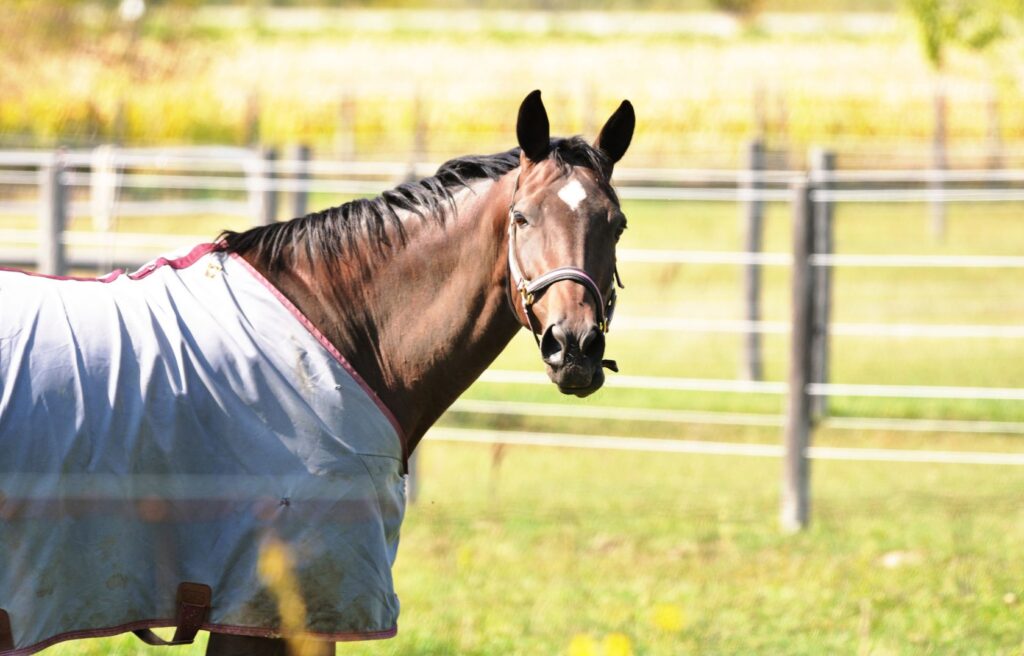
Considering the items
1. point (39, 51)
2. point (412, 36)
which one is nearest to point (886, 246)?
point (39, 51)

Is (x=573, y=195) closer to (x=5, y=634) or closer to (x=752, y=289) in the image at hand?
(x=5, y=634)

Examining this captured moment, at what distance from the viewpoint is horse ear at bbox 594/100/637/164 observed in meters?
3.13

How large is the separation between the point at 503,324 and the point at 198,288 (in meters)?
0.77

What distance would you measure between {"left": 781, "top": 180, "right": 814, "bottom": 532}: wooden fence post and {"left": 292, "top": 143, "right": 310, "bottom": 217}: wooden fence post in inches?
113

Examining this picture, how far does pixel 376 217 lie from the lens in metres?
3.20

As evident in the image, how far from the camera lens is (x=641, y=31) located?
124 feet

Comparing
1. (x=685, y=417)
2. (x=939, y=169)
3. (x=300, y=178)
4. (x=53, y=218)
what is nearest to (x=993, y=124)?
(x=939, y=169)

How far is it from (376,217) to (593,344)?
770mm

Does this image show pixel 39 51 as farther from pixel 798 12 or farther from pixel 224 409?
pixel 798 12

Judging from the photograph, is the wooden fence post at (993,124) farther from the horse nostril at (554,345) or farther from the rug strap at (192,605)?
the rug strap at (192,605)

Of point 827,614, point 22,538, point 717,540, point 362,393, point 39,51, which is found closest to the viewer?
point 22,538

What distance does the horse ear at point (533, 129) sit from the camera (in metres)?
3.00

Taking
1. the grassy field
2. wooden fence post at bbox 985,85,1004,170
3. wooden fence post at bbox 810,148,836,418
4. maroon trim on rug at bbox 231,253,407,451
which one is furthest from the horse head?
wooden fence post at bbox 985,85,1004,170

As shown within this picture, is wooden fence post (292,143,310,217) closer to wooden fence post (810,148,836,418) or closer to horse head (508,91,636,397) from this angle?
wooden fence post (810,148,836,418)
